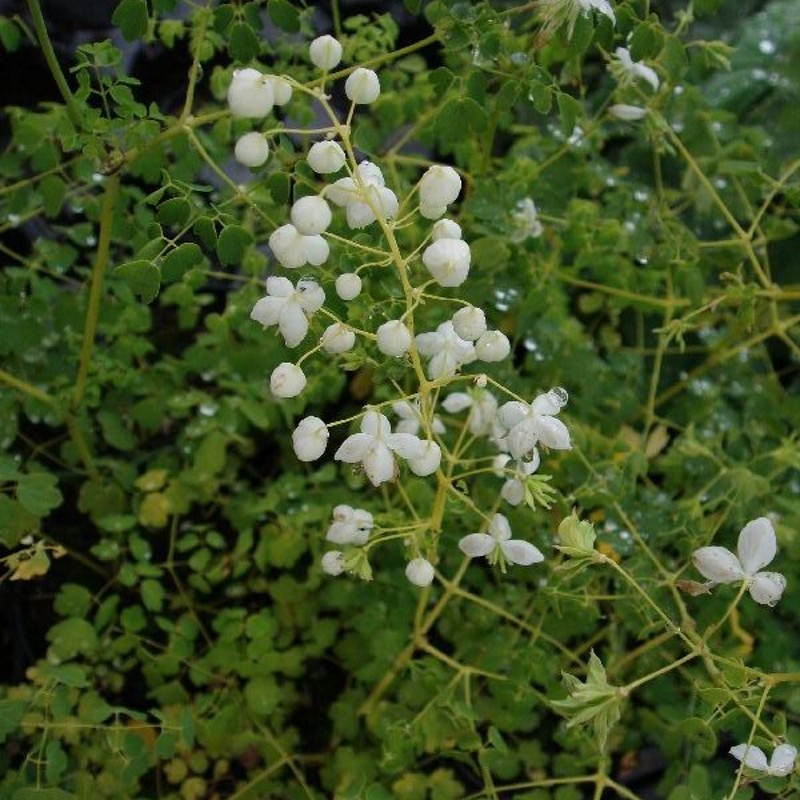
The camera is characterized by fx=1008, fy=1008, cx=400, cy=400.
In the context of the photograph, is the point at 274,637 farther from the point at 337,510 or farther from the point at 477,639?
the point at 337,510

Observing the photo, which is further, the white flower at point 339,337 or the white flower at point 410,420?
the white flower at point 410,420

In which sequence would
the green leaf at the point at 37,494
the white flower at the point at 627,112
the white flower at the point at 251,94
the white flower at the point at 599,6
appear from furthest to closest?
the white flower at the point at 627,112, the green leaf at the point at 37,494, the white flower at the point at 599,6, the white flower at the point at 251,94

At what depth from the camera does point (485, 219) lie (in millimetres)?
1191

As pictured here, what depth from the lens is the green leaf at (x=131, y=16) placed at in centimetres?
94

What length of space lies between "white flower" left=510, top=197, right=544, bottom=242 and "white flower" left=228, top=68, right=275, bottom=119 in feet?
1.89

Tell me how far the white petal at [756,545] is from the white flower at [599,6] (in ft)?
1.61

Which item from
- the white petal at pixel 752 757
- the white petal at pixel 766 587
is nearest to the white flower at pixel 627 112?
the white petal at pixel 766 587

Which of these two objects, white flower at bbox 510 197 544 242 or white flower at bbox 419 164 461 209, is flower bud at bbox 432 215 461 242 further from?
white flower at bbox 510 197 544 242

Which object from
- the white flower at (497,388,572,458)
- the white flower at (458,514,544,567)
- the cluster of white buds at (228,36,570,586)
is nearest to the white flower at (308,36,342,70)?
the cluster of white buds at (228,36,570,586)

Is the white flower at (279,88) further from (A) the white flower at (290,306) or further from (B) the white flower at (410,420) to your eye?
(B) the white flower at (410,420)

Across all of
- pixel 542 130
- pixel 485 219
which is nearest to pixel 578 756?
pixel 485 219

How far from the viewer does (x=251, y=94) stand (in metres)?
0.71

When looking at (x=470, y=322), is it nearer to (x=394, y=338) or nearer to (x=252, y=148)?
(x=394, y=338)

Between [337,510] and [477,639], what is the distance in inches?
18.2
